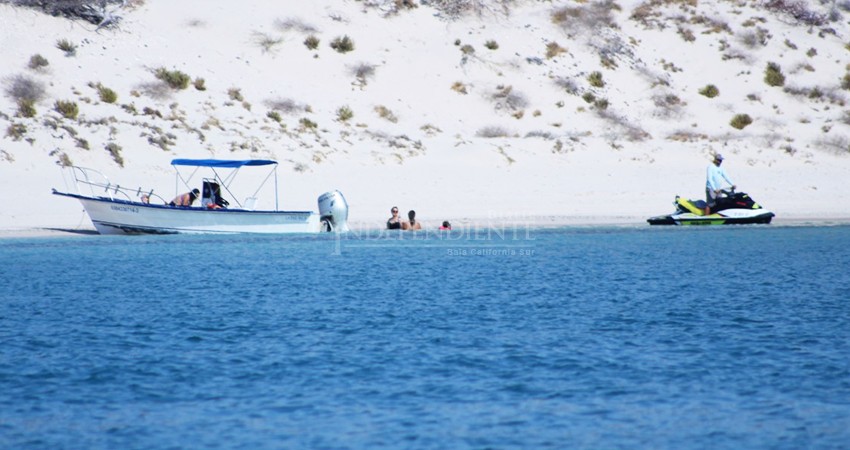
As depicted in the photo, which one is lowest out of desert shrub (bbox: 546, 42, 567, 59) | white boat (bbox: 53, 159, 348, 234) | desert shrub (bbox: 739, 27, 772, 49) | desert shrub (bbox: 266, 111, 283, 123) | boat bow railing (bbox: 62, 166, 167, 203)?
white boat (bbox: 53, 159, 348, 234)

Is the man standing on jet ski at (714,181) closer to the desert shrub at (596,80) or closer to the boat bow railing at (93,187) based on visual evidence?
the boat bow railing at (93,187)

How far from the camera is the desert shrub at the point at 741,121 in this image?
48.3 m

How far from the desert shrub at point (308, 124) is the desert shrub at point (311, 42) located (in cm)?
902

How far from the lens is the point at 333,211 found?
32281mm

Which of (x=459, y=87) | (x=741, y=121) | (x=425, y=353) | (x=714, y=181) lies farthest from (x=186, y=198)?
(x=741, y=121)

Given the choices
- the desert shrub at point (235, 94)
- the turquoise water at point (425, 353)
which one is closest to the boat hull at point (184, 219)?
the turquoise water at point (425, 353)

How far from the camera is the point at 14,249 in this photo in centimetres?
2900

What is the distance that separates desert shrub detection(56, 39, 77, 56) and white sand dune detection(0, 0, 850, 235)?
0.38 meters

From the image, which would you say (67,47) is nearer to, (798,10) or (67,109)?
(67,109)

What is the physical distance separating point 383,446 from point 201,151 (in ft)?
103

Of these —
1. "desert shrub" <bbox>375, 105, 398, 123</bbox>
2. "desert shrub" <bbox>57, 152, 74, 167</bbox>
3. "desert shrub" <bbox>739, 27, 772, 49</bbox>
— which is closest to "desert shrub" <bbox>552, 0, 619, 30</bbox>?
"desert shrub" <bbox>739, 27, 772, 49</bbox>

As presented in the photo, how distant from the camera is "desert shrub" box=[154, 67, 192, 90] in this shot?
45625mm

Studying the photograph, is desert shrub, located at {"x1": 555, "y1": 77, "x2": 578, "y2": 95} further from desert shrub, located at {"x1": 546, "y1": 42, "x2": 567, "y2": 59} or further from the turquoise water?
the turquoise water

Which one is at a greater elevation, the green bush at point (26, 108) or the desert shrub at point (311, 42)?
the desert shrub at point (311, 42)
